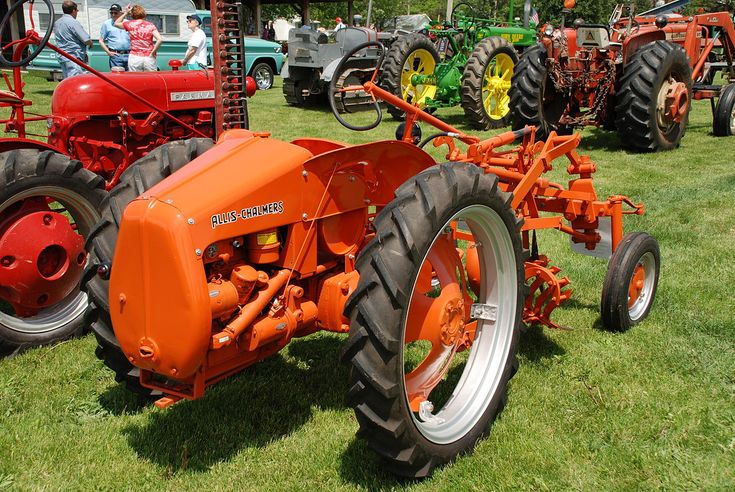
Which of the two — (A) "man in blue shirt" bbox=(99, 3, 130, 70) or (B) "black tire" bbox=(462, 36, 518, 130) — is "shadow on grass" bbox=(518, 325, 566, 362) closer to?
(B) "black tire" bbox=(462, 36, 518, 130)

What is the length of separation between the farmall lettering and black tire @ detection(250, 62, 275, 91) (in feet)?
57.5

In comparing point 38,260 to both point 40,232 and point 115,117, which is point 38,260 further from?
point 115,117

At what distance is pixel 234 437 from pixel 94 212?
79.6 inches

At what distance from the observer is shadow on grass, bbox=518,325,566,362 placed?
4.09 meters

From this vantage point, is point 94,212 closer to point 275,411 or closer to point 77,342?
point 77,342

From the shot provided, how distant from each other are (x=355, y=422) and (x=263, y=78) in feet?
58.7

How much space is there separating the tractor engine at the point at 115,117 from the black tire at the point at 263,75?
516 inches

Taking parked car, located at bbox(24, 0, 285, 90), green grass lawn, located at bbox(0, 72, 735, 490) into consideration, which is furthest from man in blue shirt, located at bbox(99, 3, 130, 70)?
green grass lawn, located at bbox(0, 72, 735, 490)

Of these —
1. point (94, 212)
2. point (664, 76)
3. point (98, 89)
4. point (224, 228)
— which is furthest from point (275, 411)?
point (664, 76)

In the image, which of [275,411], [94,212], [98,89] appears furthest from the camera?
[98,89]

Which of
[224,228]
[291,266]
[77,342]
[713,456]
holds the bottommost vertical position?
[77,342]

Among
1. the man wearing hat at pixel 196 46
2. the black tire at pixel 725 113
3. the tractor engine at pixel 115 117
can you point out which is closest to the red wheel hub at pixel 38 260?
the tractor engine at pixel 115 117

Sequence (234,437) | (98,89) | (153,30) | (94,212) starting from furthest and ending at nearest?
(153,30), (98,89), (94,212), (234,437)

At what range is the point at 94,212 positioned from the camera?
14.9 ft
